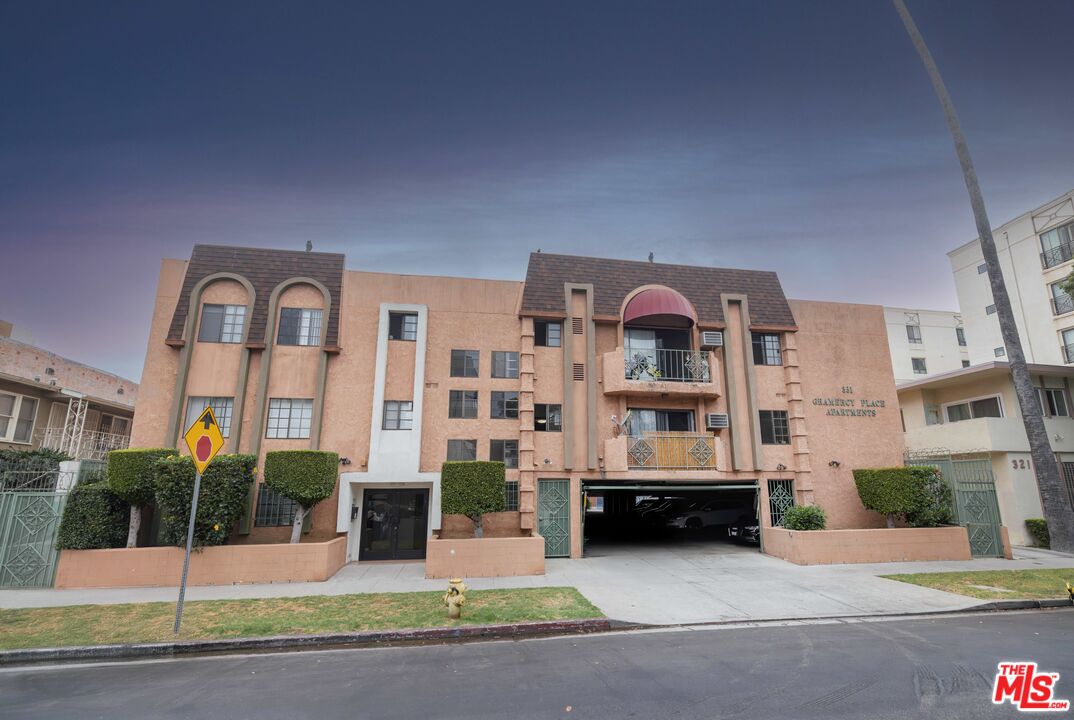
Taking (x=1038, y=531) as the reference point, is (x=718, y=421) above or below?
above

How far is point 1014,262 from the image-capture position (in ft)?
97.1

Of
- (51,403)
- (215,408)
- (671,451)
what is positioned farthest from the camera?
(51,403)

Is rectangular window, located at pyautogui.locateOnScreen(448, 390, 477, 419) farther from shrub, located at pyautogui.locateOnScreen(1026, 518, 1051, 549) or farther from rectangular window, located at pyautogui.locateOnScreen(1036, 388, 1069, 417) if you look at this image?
rectangular window, located at pyautogui.locateOnScreen(1036, 388, 1069, 417)

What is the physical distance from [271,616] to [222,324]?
11.1 meters

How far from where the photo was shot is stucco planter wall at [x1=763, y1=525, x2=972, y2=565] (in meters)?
16.2

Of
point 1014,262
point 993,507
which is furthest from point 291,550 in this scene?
point 1014,262

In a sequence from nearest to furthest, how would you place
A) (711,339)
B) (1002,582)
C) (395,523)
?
1. (1002,582)
2. (395,523)
3. (711,339)

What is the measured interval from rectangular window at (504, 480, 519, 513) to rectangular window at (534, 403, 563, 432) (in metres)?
2.03

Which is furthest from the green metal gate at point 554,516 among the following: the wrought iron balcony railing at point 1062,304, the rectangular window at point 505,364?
→ the wrought iron balcony railing at point 1062,304

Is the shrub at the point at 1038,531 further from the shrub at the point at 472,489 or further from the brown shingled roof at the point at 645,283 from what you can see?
the shrub at the point at 472,489

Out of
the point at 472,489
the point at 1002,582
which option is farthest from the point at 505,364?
the point at 1002,582

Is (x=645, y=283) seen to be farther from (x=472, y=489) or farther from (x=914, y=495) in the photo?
(x=914, y=495)

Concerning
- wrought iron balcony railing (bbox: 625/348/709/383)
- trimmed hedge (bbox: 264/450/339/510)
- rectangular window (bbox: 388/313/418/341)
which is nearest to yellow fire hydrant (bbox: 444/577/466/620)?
trimmed hedge (bbox: 264/450/339/510)

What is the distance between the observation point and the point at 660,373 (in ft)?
63.1
